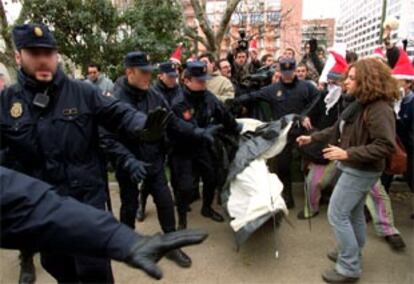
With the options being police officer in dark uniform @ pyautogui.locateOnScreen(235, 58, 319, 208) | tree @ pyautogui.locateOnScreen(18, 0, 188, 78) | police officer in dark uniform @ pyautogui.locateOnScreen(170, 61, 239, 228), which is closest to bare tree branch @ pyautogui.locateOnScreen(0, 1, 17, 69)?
tree @ pyautogui.locateOnScreen(18, 0, 188, 78)

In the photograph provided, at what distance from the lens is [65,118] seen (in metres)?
2.19

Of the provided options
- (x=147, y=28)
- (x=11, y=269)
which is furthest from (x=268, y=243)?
(x=147, y=28)

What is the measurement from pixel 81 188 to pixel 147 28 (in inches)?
232

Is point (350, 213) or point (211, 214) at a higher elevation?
point (350, 213)

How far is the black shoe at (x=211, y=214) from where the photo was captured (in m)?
4.43

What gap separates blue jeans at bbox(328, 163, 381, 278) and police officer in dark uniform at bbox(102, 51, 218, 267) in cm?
129

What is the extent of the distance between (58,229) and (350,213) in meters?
A: 2.38

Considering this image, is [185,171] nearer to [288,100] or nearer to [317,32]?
[288,100]

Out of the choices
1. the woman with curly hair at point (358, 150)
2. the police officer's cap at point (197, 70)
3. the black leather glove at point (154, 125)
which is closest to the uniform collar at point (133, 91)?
the police officer's cap at point (197, 70)

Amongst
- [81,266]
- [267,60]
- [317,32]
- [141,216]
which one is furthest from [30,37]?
[317,32]

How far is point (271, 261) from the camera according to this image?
3473 millimetres

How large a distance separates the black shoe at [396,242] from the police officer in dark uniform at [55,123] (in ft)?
8.68

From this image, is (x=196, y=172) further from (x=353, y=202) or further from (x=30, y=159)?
(x=30, y=159)

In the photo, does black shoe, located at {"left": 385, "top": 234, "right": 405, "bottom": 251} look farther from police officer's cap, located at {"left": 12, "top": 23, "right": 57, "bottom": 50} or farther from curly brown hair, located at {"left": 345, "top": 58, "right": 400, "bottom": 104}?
police officer's cap, located at {"left": 12, "top": 23, "right": 57, "bottom": 50}
